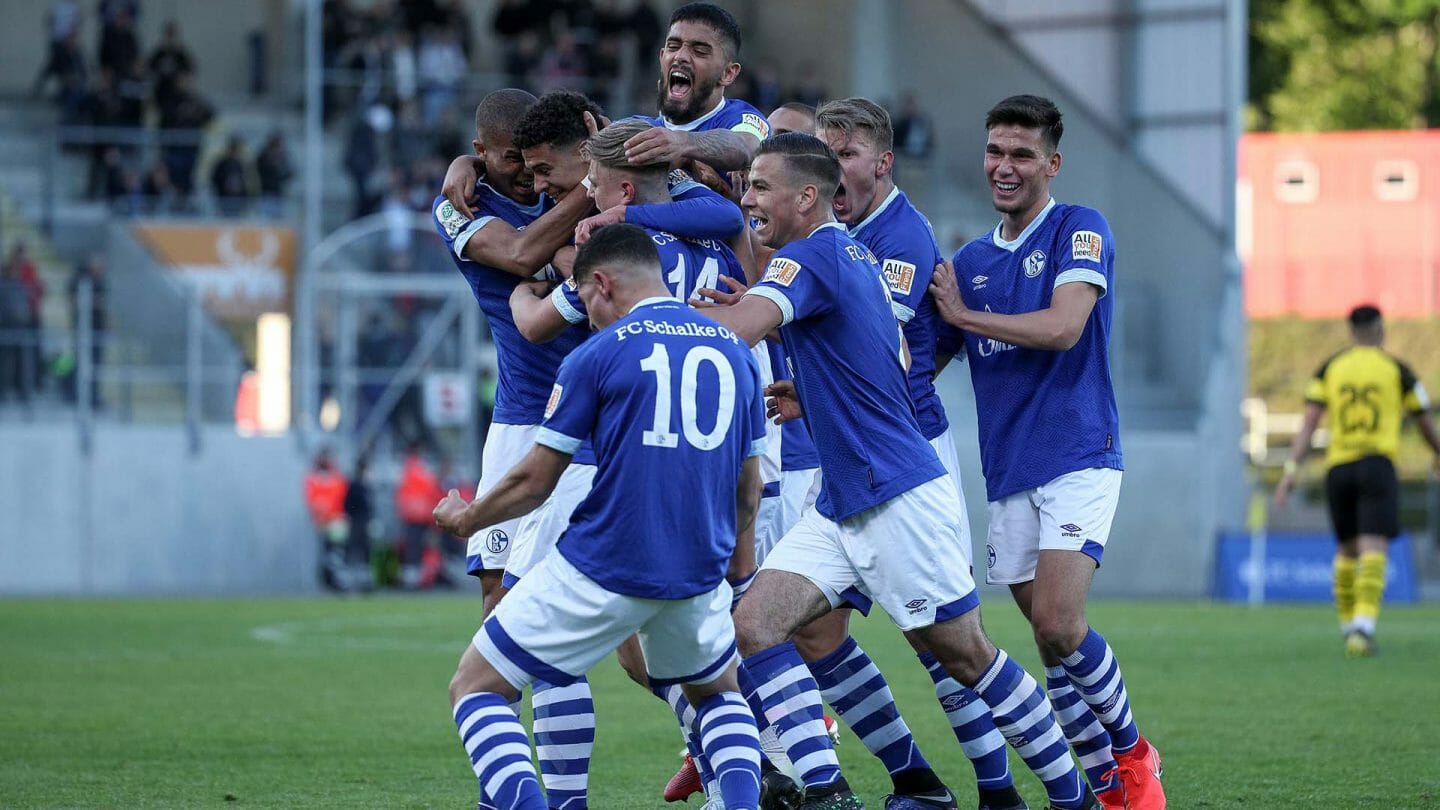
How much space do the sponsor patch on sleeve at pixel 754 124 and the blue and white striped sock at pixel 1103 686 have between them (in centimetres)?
228

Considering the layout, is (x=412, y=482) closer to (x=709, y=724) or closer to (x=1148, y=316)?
(x=1148, y=316)

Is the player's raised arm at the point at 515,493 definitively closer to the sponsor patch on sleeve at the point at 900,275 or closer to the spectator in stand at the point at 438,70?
A: the sponsor patch on sleeve at the point at 900,275

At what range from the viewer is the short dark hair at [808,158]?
668cm

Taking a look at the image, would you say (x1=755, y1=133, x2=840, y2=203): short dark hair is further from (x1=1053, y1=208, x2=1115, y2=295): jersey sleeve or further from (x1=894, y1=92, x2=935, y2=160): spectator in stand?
(x1=894, y1=92, x2=935, y2=160): spectator in stand

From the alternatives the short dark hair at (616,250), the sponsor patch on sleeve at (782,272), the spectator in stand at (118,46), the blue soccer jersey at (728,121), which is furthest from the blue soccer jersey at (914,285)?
the spectator in stand at (118,46)

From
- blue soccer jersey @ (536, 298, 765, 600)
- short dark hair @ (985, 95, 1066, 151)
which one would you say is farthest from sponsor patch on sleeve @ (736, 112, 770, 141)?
blue soccer jersey @ (536, 298, 765, 600)

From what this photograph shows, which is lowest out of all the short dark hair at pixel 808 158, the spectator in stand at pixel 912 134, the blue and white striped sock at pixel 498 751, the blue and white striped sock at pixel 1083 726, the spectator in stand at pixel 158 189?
the blue and white striped sock at pixel 1083 726

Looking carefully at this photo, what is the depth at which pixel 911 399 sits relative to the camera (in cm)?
705

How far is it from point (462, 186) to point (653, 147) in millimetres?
928

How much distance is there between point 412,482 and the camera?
86.2 feet

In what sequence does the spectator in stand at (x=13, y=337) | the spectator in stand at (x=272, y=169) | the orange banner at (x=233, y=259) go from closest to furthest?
the spectator in stand at (x=13, y=337)
the orange banner at (x=233, y=259)
the spectator in stand at (x=272, y=169)

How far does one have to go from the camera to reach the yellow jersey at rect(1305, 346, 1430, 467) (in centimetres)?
1520

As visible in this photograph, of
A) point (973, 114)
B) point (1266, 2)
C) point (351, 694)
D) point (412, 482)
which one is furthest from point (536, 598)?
point (1266, 2)

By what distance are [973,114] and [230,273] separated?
12265mm
